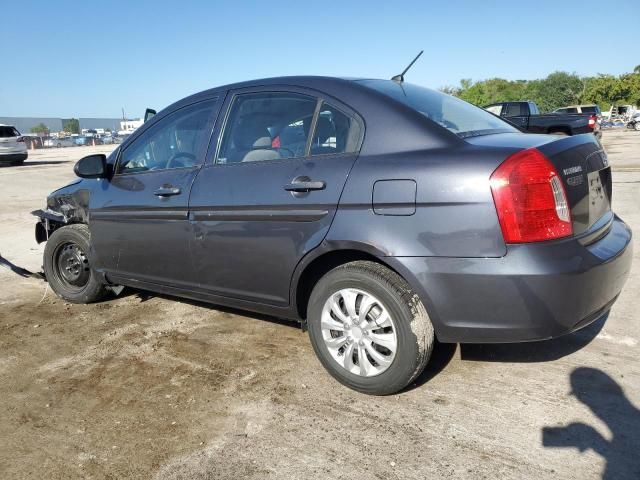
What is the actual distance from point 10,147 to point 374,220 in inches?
940

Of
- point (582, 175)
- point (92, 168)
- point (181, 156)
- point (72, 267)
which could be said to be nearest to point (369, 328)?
point (582, 175)

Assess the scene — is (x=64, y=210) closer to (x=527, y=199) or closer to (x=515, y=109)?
(x=527, y=199)

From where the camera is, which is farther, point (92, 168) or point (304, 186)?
point (92, 168)

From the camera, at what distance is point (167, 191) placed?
3.71 metres

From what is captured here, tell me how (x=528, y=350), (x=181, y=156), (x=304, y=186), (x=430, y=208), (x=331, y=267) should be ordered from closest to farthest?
1. (x=430, y=208)
2. (x=304, y=186)
3. (x=331, y=267)
4. (x=528, y=350)
5. (x=181, y=156)

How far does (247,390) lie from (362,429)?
770mm

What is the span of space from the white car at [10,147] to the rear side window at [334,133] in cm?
2317

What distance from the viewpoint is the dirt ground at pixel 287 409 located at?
7.86 feet

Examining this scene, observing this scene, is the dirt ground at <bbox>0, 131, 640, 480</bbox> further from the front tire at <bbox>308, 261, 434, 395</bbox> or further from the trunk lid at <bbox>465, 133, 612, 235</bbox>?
the trunk lid at <bbox>465, 133, 612, 235</bbox>

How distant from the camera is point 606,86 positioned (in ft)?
251

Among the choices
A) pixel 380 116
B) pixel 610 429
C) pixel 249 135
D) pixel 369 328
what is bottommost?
pixel 610 429

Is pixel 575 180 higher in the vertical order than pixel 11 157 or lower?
higher

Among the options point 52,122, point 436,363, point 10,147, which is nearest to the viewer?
point 436,363

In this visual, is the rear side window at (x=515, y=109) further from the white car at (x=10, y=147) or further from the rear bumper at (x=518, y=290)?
the white car at (x=10, y=147)
